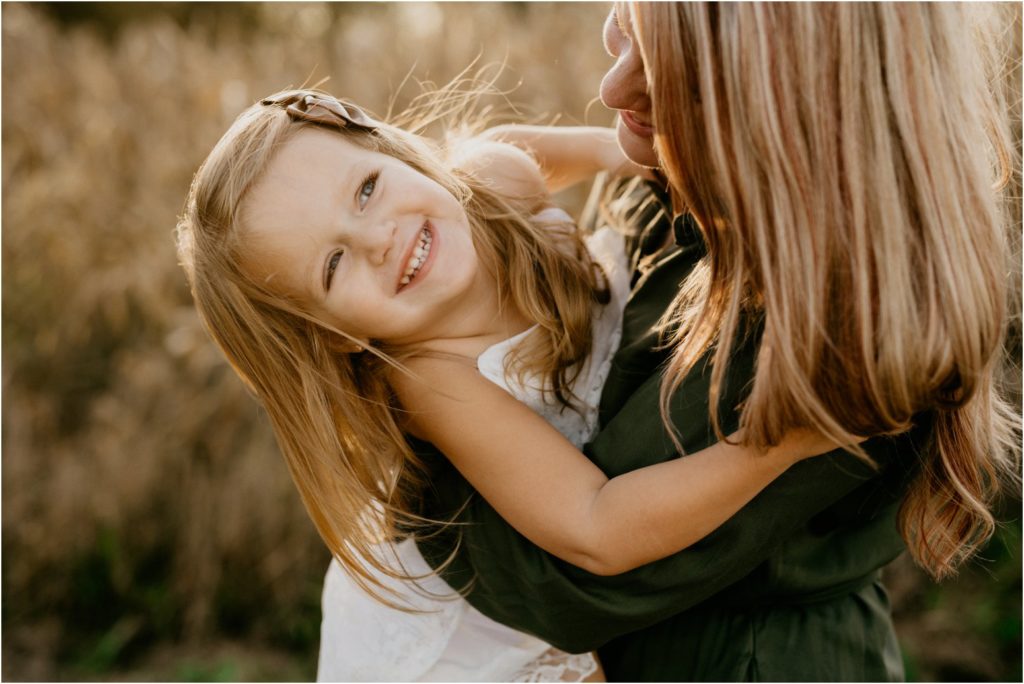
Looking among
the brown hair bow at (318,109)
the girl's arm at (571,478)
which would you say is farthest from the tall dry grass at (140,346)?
the girl's arm at (571,478)

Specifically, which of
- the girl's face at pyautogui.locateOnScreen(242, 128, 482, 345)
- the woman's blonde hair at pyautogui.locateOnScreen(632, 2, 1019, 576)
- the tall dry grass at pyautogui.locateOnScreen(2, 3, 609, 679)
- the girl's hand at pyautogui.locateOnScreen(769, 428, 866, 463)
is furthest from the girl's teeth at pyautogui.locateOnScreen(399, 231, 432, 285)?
the tall dry grass at pyautogui.locateOnScreen(2, 3, 609, 679)

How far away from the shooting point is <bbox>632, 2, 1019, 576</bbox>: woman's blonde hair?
48.3 inches

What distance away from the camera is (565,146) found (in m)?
2.28

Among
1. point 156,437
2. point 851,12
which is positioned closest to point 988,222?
point 851,12

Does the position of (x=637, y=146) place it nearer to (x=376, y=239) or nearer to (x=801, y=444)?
(x=376, y=239)

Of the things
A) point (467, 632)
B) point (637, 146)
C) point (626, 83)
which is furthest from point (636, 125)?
point (467, 632)

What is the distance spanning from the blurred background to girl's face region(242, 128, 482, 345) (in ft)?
5.03

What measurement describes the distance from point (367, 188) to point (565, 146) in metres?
0.65

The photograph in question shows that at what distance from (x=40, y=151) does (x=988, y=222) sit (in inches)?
172

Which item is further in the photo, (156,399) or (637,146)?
(156,399)

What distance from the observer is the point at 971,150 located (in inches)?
50.3

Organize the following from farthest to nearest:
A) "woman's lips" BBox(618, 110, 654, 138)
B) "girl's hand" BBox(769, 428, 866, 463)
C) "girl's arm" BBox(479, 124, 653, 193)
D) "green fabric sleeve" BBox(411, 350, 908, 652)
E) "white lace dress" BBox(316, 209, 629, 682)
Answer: "girl's arm" BBox(479, 124, 653, 193) → "white lace dress" BBox(316, 209, 629, 682) → "woman's lips" BBox(618, 110, 654, 138) → "green fabric sleeve" BBox(411, 350, 908, 652) → "girl's hand" BBox(769, 428, 866, 463)

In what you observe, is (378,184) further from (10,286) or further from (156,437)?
(10,286)

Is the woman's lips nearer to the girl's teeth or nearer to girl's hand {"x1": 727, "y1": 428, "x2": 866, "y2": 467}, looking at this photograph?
the girl's teeth
